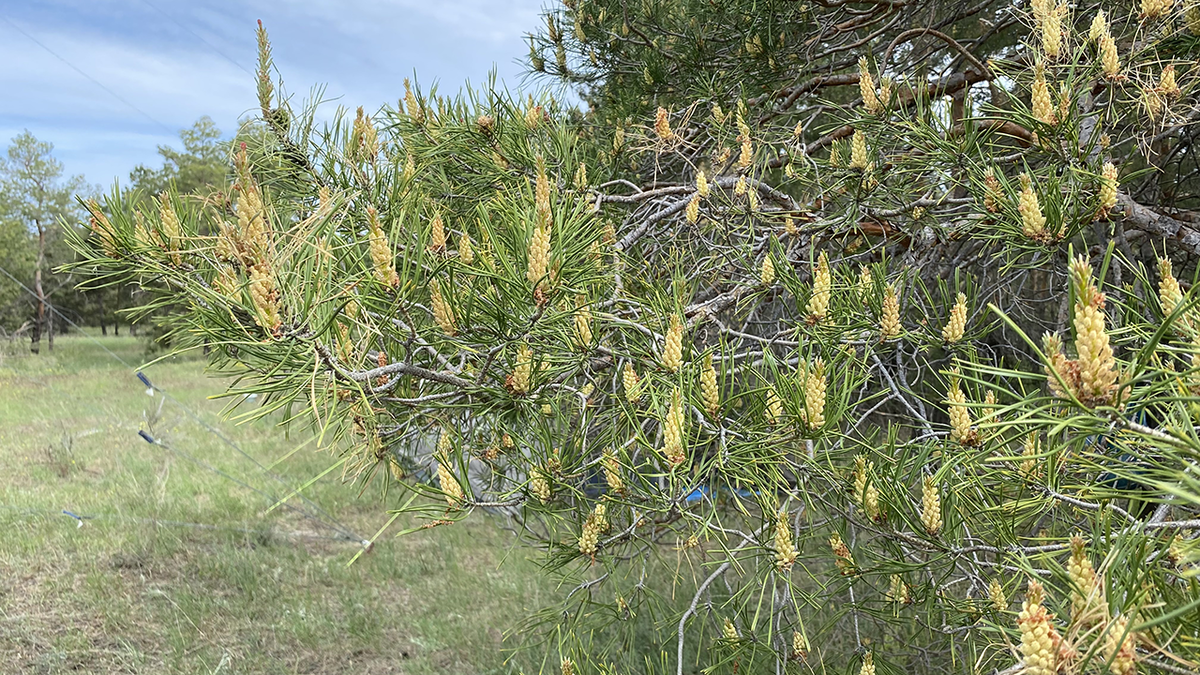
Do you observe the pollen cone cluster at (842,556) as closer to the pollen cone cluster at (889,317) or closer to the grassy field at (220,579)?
the pollen cone cluster at (889,317)

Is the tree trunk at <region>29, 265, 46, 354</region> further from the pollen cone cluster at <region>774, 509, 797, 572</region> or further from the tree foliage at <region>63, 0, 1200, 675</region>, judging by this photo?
the pollen cone cluster at <region>774, 509, 797, 572</region>

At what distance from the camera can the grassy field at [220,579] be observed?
2.27 m

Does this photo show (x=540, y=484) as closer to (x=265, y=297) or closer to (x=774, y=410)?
(x=774, y=410)

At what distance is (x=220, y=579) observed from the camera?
9.18 ft

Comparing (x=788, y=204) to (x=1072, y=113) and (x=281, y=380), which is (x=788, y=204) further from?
(x=281, y=380)

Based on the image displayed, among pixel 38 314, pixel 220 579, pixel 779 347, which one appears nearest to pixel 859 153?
pixel 779 347

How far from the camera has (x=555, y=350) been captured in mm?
861

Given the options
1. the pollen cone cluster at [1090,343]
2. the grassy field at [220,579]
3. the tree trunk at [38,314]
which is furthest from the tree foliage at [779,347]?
the tree trunk at [38,314]

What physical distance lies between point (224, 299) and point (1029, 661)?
2.16ft

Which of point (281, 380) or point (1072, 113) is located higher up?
point (1072, 113)

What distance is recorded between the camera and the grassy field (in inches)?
89.5

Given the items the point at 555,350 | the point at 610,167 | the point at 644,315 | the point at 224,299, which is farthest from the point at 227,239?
the point at 610,167

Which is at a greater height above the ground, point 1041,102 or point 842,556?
point 1041,102

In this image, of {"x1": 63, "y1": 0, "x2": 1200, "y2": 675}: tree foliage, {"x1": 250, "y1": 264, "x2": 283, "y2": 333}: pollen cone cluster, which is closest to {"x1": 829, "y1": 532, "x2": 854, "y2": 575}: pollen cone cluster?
{"x1": 63, "y1": 0, "x2": 1200, "y2": 675}: tree foliage
